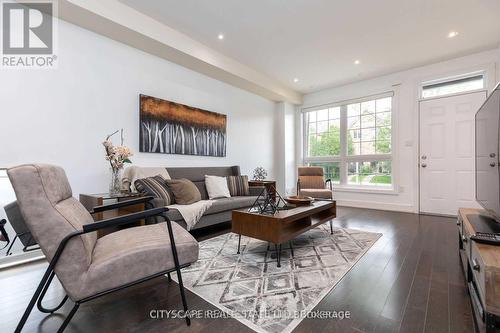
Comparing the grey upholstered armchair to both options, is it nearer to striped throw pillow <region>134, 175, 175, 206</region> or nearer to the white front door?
striped throw pillow <region>134, 175, 175, 206</region>

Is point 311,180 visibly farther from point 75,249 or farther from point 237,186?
point 75,249

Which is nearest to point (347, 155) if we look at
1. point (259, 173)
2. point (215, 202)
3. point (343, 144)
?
point (343, 144)

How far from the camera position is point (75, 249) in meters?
1.13

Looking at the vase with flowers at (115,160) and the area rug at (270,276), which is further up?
the vase with flowers at (115,160)

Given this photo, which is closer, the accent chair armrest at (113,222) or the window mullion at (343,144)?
the accent chair armrest at (113,222)

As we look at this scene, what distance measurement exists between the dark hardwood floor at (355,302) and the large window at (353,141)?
112 inches

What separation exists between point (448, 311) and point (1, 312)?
109 inches

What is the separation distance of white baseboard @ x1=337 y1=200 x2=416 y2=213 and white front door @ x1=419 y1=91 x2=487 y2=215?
236 millimetres

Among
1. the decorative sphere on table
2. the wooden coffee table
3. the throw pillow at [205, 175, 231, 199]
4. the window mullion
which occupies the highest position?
the window mullion

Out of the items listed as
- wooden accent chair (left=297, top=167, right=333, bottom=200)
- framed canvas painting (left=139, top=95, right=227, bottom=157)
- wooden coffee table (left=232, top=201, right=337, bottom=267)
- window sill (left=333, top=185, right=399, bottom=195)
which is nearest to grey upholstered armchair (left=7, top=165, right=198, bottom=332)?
wooden coffee table (left=232, top=201, right=337, bottom=267)

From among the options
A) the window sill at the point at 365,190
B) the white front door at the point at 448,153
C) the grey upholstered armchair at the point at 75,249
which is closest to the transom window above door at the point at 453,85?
the white front door at the point at 448,153

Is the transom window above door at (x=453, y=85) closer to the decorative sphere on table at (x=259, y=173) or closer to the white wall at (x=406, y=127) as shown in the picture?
the white wall at (x=406, y=127)

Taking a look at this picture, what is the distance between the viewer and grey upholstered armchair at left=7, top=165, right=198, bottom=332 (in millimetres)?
1087

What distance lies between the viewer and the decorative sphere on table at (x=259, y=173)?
504 cm
